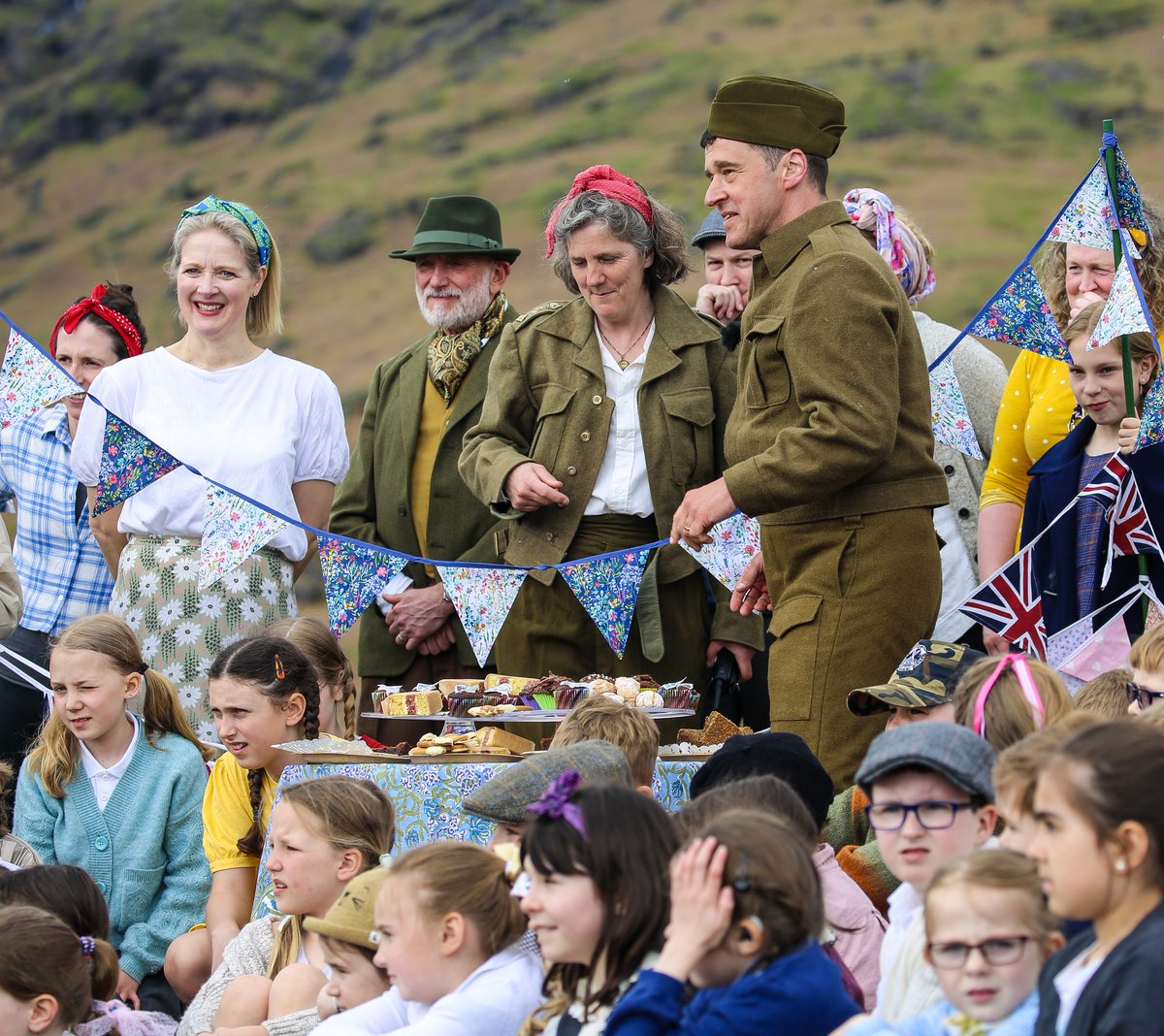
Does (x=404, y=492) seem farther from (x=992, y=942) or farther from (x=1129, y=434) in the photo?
(x=992, y=942)

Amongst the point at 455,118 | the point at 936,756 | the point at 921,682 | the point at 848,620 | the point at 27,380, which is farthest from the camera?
the point at 455,118

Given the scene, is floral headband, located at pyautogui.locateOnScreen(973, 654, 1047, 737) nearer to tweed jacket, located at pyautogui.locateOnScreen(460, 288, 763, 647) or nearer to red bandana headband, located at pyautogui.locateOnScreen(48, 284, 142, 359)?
tweed jacket, located at pyautogui.locateOnScreen(460, 288, 763, 647)

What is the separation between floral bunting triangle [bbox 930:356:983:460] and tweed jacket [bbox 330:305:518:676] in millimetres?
1459

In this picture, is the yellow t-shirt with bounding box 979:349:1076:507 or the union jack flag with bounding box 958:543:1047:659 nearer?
the union jack flag with bounding box 958:543:1047:659

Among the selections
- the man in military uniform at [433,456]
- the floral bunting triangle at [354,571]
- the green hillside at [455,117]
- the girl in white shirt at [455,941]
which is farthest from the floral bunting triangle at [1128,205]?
the green hillside at [455,117]

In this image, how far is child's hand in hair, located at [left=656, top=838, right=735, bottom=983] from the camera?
295cm

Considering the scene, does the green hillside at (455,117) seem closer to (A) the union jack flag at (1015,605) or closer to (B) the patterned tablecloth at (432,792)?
(A) the union jack flag at (1015,605)

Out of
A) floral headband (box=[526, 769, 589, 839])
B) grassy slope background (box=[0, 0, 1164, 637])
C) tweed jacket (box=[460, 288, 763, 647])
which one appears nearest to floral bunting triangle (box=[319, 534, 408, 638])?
tweed jacket (box=[460, 288, 763, 647])

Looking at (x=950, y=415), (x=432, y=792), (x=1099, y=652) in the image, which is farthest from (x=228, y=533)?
(x=1099, y=652)

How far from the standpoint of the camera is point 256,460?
5891mm

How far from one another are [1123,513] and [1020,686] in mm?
1236

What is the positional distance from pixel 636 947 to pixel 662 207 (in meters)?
3.09

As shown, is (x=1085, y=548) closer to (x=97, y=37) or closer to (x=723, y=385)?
(x=723, y=385)

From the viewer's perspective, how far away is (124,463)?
18.8 ft
